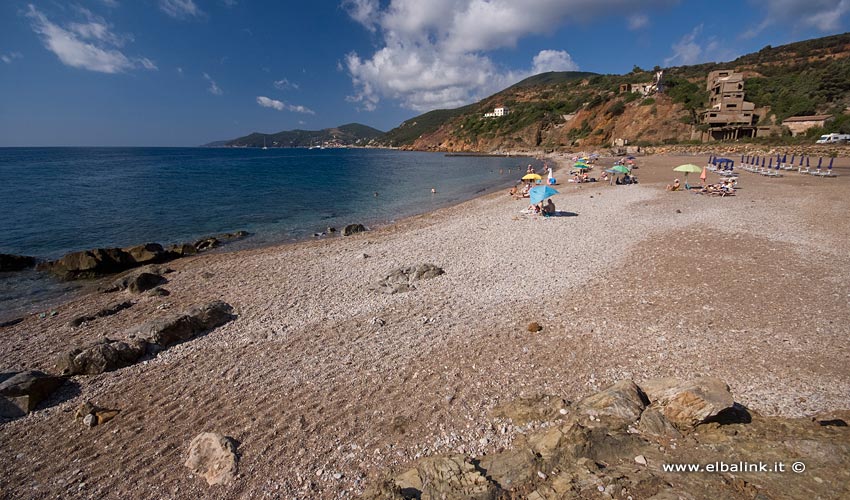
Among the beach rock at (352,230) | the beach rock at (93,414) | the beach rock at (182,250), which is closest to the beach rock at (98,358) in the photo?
the beach rock at (93,414)

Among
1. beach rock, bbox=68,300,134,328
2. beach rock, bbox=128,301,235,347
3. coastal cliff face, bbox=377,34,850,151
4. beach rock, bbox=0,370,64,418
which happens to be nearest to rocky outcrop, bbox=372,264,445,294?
beach rock, bbox=128,301,235,347

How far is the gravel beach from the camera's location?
4.89 m

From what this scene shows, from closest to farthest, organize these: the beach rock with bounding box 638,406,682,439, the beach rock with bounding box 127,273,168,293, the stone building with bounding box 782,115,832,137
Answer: the beach rock with bounding box 638,406,682,439 → the beach rock with bounding box 127,273,168,293 → the stone building with bounding box 782,115,832,137

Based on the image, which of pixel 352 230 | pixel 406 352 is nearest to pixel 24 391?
pixel 406 352

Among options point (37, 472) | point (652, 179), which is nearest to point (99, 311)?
point (37, 472)

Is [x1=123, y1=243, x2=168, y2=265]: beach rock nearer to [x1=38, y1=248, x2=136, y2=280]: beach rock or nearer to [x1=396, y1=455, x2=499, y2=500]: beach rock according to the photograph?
[x1=38, y1=248, x2=136, y2=280]: beach rock

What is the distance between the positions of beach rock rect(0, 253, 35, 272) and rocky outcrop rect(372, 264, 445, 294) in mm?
14843

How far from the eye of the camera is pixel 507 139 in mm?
108688

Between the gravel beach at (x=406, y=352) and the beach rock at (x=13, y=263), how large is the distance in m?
6.42

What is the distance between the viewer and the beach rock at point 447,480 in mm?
3875

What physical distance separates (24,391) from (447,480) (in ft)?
23.4

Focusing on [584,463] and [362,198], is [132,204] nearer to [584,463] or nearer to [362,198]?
[362,198]

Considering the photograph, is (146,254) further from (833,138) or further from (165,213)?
(833,138)

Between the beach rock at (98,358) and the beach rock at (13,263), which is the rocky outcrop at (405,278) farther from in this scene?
the beach rock at (13,263)
